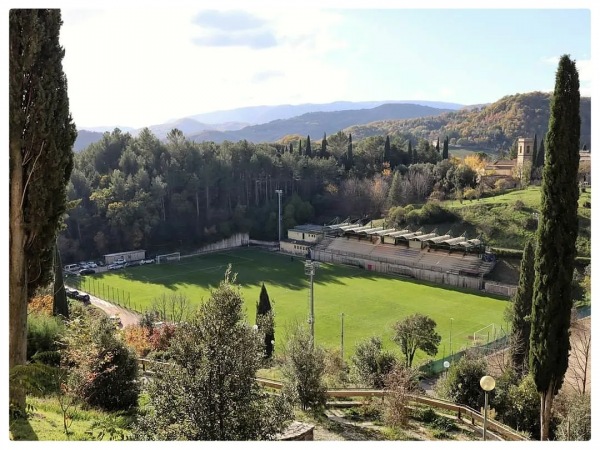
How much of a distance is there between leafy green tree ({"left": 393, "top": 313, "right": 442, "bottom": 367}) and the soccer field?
2.12 meters

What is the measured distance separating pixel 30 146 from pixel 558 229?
1004 centimetres

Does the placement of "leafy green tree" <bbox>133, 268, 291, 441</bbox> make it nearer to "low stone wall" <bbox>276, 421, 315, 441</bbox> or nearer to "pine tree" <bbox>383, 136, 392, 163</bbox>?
"low stone wall" <bbox>276, 421, 315, 441</bbox>

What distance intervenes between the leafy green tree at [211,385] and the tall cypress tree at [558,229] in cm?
697

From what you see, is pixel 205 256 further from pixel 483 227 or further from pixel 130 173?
pixel 483 227

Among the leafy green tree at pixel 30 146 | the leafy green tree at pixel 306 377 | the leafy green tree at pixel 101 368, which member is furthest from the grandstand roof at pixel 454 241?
the leafy green tree at pixel 30 146

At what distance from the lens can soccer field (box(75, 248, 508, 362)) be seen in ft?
94.0

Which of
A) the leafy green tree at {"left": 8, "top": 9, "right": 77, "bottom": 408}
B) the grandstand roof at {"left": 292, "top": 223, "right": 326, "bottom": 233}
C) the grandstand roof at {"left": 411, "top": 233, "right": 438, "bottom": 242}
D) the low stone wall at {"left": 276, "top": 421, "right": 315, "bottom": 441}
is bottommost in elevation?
the grandstand roof at {"left": 292, "top": 223, "right": 326, "bottom": 233}

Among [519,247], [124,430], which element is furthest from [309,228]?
[124,430]

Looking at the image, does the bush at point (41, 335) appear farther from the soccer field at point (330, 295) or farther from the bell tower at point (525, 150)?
the bell tower at point (525, 150)

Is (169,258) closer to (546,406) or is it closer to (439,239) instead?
(439,239)

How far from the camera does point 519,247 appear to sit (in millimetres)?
41562

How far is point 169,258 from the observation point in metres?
49.1

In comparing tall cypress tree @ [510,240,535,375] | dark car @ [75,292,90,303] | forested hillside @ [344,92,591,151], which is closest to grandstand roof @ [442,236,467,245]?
tall cypress tree @ [510,240,535,375]

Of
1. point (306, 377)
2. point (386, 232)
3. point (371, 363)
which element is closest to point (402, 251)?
point (386, 232)
